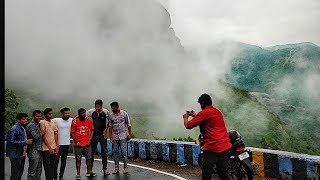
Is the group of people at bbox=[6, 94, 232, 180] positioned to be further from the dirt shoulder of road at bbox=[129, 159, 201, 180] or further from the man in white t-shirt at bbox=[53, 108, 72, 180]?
the dirt shoulder of road at bbox=[129, 159, 201, 180]

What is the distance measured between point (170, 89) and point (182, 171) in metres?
94.8

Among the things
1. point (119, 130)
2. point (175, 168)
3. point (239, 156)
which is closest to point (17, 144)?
point (119, 130)

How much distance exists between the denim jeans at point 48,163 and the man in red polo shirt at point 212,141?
3262mm

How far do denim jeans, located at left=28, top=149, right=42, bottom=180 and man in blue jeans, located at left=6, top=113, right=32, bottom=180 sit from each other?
21 centimetres

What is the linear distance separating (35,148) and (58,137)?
121 centimetres

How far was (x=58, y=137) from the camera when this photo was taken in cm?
884

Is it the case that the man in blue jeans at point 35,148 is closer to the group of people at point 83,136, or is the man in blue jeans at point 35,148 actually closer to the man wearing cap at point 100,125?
the group of people at point 83,136

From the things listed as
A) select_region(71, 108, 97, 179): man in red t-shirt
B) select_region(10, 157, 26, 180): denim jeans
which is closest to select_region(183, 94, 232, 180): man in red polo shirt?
select_region(10, 157, 26, 180): denim jeans

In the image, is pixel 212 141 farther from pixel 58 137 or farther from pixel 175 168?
pixel 175 168

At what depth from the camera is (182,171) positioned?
A: 386 inches

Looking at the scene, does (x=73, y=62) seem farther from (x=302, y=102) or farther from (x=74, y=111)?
(x=302, y=102)

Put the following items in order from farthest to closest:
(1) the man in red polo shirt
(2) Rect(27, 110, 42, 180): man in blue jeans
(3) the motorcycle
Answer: (2) Rect(27, 110, 42, 180): man in blue jeans → (3) the motorcycle → (1) the man in red polo shirt

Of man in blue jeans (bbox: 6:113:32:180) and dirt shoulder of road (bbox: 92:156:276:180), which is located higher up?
man in blue jeans (bbox: 6:113:32:180)

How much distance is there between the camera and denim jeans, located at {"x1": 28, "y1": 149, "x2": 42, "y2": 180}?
7590mm
